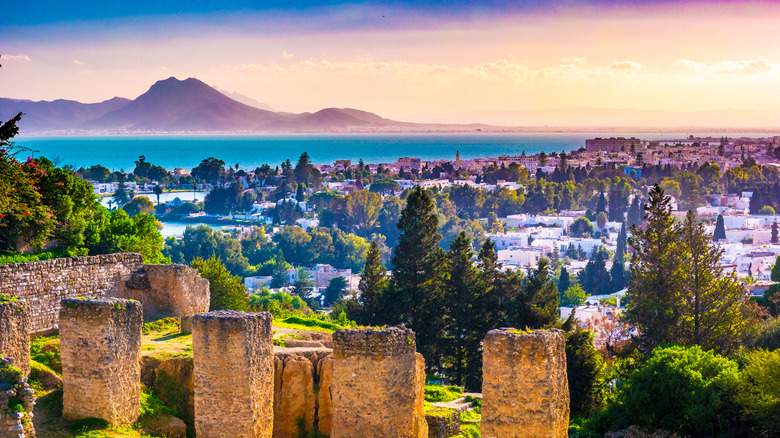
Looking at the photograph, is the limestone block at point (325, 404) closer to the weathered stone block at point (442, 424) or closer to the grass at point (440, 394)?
the weathered stone block at point (442, 424)

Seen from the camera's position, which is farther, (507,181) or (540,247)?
(507,181)

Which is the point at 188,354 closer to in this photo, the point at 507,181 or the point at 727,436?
the point at 727,436

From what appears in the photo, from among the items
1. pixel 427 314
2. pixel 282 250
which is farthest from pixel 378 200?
pixel 427 314

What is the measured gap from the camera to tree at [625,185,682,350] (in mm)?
28031

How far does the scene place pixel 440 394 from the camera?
2245 cm

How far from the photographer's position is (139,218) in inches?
1197

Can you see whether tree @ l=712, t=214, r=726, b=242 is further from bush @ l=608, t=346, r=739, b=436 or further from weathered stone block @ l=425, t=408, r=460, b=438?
weathered stone block @ l=425, t=408, r=460, b=438

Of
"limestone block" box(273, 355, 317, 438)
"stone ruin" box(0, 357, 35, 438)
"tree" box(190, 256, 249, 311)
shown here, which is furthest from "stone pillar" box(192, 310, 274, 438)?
"tree" box(190, 256, 249, 311)

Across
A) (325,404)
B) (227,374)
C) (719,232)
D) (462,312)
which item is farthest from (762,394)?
(719,232)

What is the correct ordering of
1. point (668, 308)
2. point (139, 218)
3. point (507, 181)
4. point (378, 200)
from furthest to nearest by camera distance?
1. point (507, 181)
2. point (378, 200)
3. point (139, 218)
4. point (668, 308)

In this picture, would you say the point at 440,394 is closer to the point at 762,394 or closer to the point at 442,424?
the point at 442,424

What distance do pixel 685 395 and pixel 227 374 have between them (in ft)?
37.3

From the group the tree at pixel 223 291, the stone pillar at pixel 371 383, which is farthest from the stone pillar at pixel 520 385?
the tree at pixel 223 291

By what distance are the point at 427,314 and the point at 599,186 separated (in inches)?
5340
